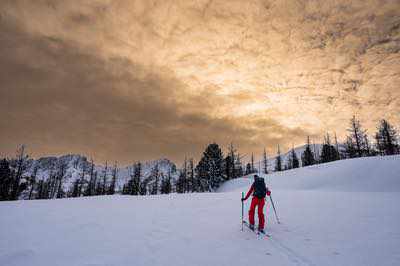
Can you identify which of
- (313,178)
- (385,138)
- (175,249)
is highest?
(385,138)

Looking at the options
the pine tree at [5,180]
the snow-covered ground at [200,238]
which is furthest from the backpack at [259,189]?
the pine tree at [5,180]

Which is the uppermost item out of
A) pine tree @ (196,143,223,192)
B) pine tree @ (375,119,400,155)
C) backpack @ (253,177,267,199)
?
pine tree @ (375,119,400,155)

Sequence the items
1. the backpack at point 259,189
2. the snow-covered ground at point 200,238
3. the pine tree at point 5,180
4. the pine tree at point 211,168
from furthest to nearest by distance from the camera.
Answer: the pine tree at point 211,168 → the pine tree at point 5,180 → the backpack at point 259,189 → the snow-covered ground at point 200,238

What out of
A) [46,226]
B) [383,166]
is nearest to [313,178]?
[383,166]

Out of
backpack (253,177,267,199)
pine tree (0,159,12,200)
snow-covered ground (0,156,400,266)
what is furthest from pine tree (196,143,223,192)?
backpack (253,177,267,199)

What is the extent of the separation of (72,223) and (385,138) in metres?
72.5

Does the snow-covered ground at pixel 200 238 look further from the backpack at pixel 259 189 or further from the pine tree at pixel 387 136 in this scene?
the pine tree at pixel 387 136

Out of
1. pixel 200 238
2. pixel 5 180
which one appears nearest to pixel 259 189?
pixel 200 238

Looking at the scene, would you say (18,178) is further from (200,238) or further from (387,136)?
(387,136)

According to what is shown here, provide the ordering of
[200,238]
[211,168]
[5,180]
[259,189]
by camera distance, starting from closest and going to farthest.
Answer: [200,238]
[259,189]
[5,180]
[211,168]

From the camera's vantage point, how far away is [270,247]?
637 cm

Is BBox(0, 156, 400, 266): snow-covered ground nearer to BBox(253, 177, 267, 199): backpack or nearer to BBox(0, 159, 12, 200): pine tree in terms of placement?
BBox(253, 177, 267, 199): backpack

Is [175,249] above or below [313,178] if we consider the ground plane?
below

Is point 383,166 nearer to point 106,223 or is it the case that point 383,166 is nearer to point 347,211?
point 347,211
